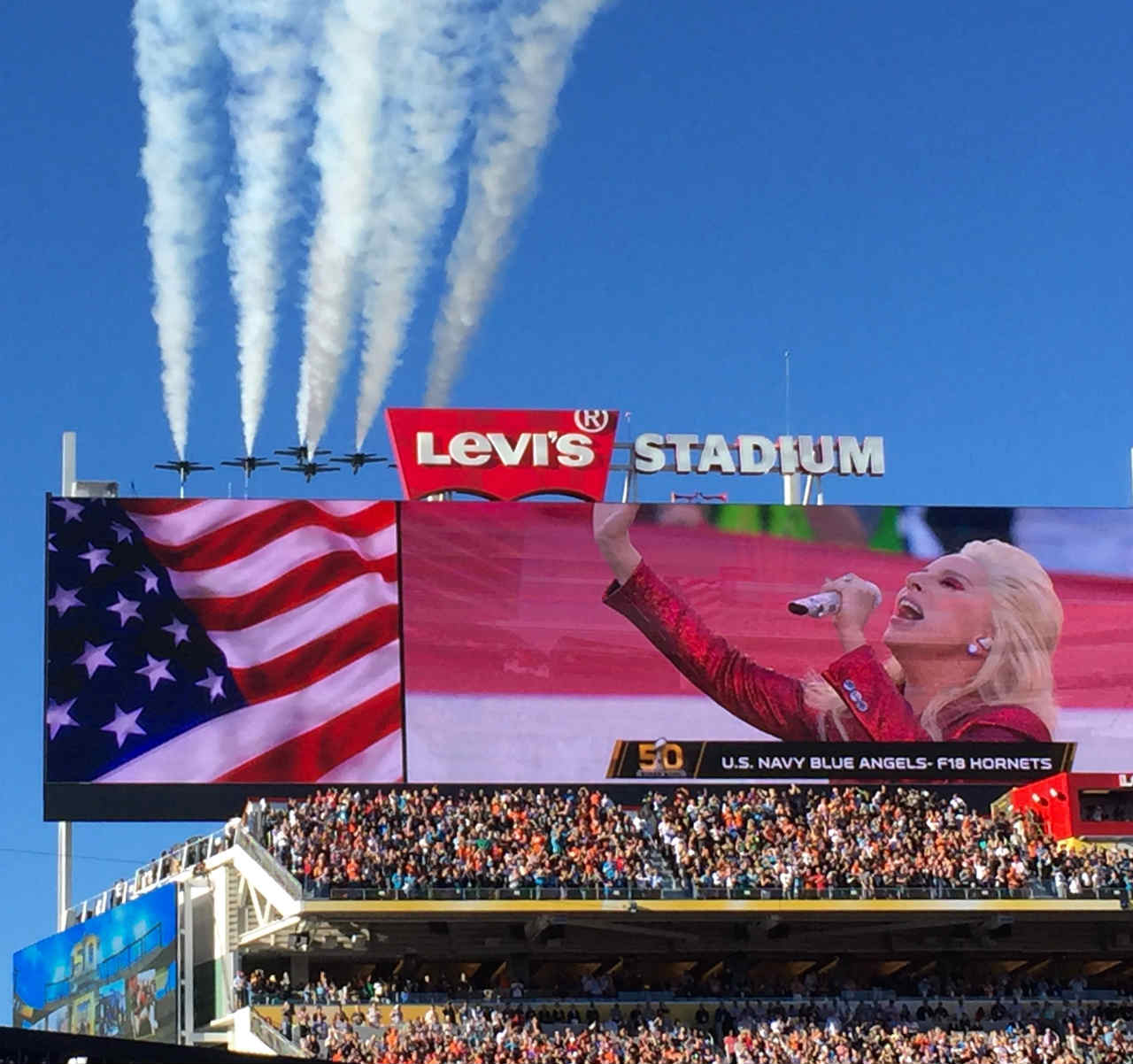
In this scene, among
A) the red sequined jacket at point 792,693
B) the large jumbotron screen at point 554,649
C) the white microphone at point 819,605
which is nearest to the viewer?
the large jumbotron screen at point 554,649

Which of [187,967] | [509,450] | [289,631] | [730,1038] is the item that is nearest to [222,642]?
[289,631]

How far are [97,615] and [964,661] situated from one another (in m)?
25.3

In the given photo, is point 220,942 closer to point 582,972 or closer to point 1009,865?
point 582,972

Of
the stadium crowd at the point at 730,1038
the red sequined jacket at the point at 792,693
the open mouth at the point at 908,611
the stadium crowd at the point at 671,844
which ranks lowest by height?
the stadium crowd at the point at 730,1038

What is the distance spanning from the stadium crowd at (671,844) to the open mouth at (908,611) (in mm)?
5610

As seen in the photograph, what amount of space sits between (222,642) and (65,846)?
7.34m

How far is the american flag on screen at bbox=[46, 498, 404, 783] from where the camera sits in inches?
2906

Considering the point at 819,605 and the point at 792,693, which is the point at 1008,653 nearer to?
the point at 819,605

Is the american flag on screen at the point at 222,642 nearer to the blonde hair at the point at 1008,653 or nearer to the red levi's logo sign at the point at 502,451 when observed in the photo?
the red levi's logo sign at the point at 502,451

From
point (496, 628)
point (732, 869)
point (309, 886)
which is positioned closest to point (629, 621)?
point (496, 628)

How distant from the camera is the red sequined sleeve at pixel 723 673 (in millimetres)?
76562

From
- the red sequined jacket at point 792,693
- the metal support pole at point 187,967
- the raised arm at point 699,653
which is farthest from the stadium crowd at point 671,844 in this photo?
the metal support pole at point 187,967

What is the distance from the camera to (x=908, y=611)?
78.0m

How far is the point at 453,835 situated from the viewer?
70875 mm
